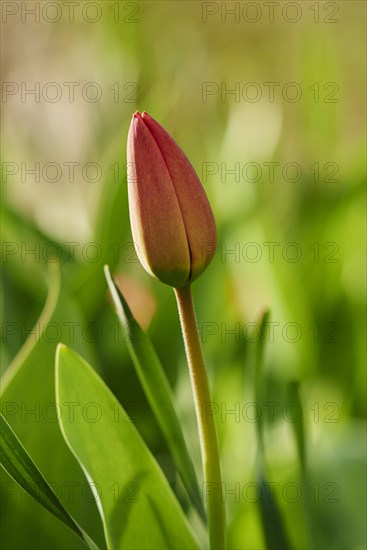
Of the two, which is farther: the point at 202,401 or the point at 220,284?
the point at 220,284

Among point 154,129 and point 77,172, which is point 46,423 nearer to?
point 154,129

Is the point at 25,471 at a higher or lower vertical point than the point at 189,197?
lower

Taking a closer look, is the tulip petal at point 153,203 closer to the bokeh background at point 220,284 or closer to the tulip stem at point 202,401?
the tulip stem at point 202,401

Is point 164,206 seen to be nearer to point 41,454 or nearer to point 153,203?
point 153,203

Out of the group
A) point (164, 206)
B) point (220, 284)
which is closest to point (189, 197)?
point (164, 206)

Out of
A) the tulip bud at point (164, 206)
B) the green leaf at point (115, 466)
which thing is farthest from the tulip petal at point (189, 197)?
the green leaf at point (115, 466)

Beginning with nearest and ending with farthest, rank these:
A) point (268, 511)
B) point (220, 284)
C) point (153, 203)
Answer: point (153, 203) < point (268, 511) < point (220, 284)

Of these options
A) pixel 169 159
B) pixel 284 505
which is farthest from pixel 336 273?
pixel 169 159
